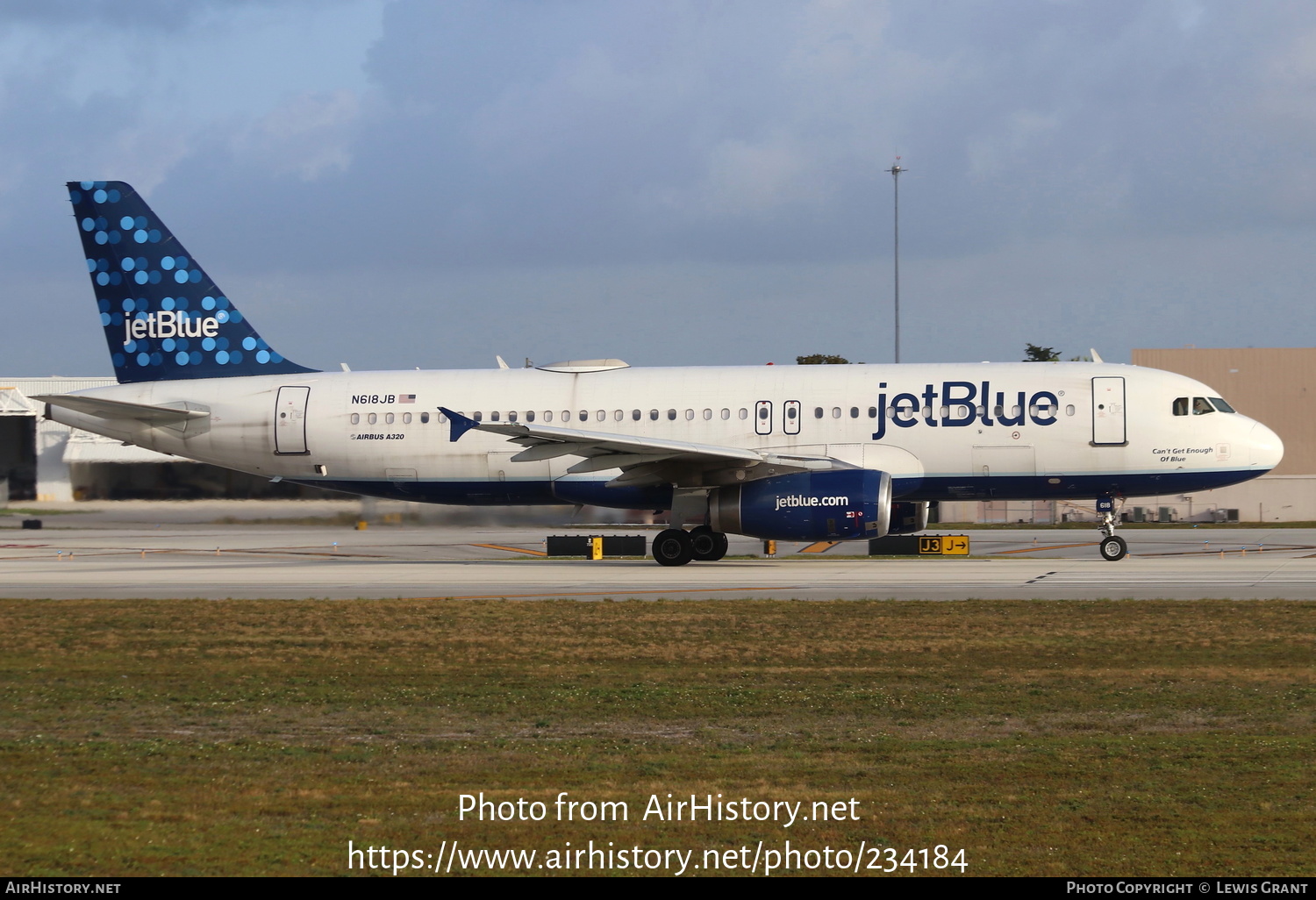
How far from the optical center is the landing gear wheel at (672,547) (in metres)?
27.7

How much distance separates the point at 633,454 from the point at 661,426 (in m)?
2.07

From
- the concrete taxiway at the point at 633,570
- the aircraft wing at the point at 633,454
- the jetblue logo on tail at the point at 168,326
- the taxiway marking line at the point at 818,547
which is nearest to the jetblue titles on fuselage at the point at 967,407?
the aircraft wing at the point at 633,454

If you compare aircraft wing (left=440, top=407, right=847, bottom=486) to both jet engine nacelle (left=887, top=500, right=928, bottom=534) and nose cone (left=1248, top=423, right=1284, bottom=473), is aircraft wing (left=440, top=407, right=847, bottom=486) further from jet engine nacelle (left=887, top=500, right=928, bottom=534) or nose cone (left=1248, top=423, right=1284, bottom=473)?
nose cone (left=1248, top=423, right=1284, bottom=473)

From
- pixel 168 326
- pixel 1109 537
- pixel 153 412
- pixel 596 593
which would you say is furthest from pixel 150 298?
pixel 1109 537

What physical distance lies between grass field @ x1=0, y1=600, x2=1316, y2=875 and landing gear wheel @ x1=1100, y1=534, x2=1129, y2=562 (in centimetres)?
966

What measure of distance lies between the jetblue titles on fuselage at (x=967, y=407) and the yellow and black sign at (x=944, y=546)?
14.5 feet

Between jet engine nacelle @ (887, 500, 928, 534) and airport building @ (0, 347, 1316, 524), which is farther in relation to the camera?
airport building @ (0, 347, 1316, 524)

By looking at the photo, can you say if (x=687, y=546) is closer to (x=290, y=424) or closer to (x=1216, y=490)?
(x=290, y=424)

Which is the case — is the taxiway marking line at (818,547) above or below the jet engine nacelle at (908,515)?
below

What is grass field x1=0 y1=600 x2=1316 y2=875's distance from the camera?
7184 millimetres

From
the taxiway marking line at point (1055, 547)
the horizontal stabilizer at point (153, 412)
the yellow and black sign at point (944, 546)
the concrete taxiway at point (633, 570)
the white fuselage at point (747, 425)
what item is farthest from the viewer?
the taxiway marking line at point (1055, 547)

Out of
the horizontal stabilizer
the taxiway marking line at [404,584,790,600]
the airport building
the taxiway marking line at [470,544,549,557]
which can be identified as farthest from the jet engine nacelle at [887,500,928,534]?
the airport building

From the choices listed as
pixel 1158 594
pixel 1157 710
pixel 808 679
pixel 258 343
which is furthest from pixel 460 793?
pixel 258 343

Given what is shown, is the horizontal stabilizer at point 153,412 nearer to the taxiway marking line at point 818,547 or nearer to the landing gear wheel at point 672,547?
the landing gear wheel at point 672,547
